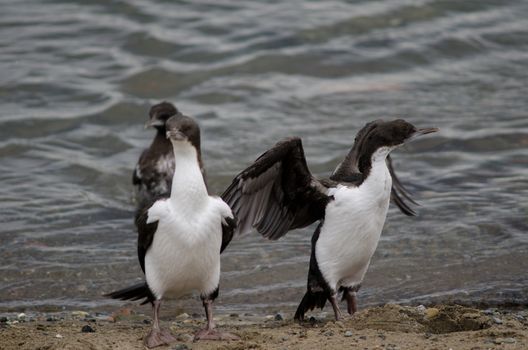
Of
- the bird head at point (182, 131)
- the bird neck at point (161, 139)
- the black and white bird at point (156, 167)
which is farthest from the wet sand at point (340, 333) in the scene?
the bird neck at point (161, 139)

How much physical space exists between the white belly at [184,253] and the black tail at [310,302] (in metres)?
1.00

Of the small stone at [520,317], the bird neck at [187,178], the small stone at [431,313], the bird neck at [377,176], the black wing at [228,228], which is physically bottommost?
the small stone at [520,317]

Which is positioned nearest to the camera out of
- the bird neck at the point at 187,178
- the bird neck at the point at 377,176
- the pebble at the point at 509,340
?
the pebble at the point at 509,340

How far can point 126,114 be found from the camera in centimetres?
1573

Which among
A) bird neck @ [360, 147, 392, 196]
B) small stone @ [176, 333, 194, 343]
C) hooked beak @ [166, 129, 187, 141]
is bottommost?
small stone @ [176, 333, 194, 343]

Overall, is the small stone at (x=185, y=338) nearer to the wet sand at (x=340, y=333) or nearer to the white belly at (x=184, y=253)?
the wet sand at (x=340, y=333)

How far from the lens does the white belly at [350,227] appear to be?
8141 mm

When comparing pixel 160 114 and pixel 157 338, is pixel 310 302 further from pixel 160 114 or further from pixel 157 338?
pixel 160 114

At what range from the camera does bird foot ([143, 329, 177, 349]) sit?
24.2 feet

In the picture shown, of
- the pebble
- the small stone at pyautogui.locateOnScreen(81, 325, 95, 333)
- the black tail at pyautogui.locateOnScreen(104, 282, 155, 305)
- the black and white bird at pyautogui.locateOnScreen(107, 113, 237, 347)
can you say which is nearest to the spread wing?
the black and white bird at pyautogui.locateOnScreen(107, 113, 237, 347)

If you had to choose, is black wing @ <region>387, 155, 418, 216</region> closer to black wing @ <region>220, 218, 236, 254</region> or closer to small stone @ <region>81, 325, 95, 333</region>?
black wing @ <region>220, 218, 236, 254</region>

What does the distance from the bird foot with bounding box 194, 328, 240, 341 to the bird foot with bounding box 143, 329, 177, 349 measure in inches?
7.8

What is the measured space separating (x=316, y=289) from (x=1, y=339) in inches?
103

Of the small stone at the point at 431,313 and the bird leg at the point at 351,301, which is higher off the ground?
the small stone at the point at 431,313
